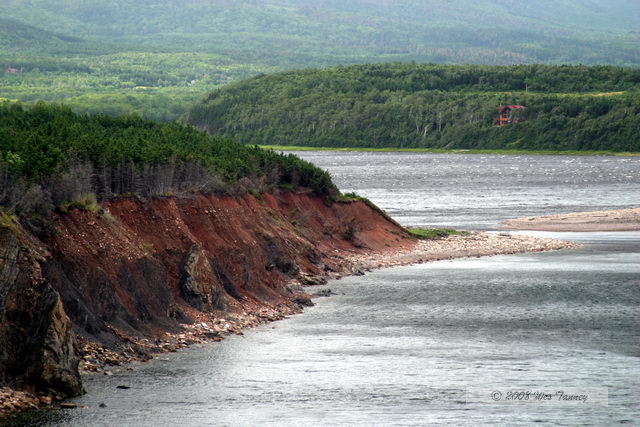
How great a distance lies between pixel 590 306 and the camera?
52281mm

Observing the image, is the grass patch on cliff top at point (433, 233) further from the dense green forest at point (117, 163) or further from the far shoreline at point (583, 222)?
the far shoreline at point (583, 222)

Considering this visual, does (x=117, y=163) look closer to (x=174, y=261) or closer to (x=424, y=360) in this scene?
(x=174, y=261)

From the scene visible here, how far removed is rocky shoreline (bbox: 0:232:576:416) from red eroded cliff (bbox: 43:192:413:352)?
393 mm

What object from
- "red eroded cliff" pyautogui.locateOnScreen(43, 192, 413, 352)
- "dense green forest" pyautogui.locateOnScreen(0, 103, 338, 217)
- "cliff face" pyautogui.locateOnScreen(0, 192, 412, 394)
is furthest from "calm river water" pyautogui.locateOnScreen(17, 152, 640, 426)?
"dense green forest" pyautogui.locateOnScreen(0, 103, 338, 217)

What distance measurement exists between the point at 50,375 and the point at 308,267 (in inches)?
1176

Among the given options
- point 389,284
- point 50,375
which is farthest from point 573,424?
point 389,284

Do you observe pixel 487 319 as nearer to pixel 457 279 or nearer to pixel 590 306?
pixel 590 306

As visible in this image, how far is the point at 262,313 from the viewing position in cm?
4791

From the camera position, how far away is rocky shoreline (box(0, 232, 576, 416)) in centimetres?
3478

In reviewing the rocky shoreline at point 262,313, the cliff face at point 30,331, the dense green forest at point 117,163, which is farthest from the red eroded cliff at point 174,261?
the cliff face at point 30,331

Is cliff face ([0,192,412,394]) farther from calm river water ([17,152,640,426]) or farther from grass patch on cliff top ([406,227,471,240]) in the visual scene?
grass patch on cliff top ([406,227,471,240])

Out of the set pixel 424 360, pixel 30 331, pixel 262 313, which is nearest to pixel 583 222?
pixel 262 313

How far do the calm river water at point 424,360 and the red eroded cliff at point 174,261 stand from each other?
92.1 inches

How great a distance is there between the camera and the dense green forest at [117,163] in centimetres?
4075
